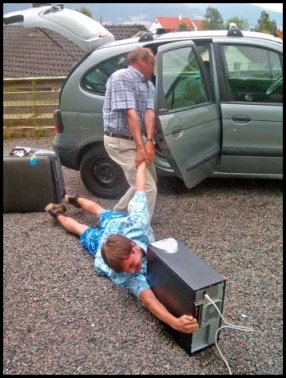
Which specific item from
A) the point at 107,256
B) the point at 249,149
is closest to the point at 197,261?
the point at 107,256

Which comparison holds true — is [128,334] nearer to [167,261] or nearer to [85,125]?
[167,261]

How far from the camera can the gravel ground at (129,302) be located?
2.19m

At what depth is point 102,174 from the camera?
14.6 feet

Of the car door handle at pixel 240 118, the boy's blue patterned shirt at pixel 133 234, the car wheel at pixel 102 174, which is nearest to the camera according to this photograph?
the boy's blue patterned shirt at pixel 133 234

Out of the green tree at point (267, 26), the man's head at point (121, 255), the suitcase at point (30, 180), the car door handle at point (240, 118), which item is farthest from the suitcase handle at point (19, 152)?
the green tree at point (267, 26)

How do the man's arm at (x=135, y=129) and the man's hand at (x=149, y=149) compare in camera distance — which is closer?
the man's arm at (x=135, y=129)

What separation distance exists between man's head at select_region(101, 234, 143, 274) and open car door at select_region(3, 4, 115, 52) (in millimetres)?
Answer: 2732

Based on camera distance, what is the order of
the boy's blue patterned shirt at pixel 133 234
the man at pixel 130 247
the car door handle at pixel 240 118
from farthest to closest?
the car door handle at pixel 240 118 → the boy's blue patterned shirt at pixel 133 234 → the man at pixel 130 247

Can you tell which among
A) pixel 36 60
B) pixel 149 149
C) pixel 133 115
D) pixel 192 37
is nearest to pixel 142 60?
pixel 133 115

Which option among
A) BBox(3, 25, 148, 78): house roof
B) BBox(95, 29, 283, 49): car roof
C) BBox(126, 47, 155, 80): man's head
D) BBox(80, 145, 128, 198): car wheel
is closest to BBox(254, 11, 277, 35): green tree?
BBox(3, 25, 148, 78): house roof

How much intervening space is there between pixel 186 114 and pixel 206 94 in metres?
0.49

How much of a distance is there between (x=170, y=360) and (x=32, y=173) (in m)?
2.54

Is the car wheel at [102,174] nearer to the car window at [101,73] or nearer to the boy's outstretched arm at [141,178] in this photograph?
the car window at [101,73]

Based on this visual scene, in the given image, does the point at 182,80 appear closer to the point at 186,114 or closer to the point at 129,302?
the point at 186,114
